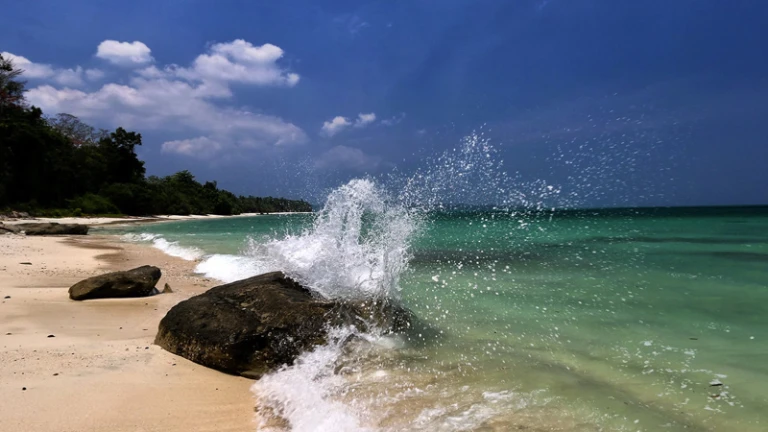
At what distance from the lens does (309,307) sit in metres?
5.62

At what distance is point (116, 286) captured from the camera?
842cm

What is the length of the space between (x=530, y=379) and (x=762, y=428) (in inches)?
69.6

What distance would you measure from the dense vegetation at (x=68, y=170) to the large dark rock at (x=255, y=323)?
54901mm

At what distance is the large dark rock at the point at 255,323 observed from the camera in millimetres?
4930

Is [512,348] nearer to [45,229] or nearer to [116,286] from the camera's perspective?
[116,286]

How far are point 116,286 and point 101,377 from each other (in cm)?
462

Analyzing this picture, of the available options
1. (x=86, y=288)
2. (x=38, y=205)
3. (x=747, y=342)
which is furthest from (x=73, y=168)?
(x=747, y=342)

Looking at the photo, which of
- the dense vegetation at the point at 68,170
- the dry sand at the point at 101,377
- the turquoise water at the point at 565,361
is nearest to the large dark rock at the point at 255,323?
the dry sand at the point at 101,377

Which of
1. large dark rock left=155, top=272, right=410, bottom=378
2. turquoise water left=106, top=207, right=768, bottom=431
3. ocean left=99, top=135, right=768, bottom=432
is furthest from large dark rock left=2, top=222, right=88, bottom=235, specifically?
large dark rock left=155, top=272, right=410, bottom=378

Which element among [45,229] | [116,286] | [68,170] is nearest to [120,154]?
[68,170]

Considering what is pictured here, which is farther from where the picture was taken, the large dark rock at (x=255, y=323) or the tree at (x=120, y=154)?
the tree at (x=120, y=154)

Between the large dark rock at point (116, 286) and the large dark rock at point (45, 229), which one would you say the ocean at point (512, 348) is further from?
the large dark rock at point (45, 229)

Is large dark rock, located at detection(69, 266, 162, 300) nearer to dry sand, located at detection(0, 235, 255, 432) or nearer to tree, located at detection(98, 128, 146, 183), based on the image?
dry sand, located at detection(0, 235, 255, 432)

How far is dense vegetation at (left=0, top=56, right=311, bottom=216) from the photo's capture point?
48.2 meters
